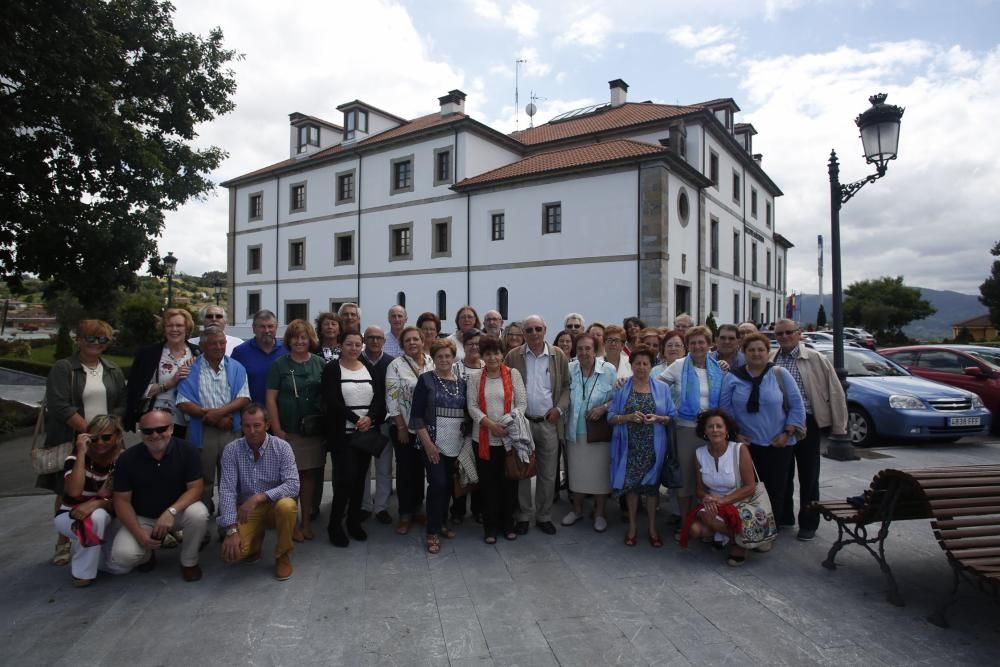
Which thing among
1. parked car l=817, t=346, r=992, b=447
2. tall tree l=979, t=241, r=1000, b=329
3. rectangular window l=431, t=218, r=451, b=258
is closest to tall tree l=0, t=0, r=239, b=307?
parked car l=817, t=346, r=992, b=447

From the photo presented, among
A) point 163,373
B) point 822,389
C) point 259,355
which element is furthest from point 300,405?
point 822,389

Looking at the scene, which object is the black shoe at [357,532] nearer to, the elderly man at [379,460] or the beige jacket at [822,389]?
the elderly man at [379,460]

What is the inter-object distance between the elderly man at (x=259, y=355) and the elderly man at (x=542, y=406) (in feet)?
7.05

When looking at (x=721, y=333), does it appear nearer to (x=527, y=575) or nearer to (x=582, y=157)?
(x=527, y=575)

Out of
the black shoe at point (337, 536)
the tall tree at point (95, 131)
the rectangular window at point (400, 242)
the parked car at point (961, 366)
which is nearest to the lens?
the black shoe at point (337, 536)

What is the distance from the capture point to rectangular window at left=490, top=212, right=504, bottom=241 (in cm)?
2658

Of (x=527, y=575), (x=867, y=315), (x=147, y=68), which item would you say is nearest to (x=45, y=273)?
(x=147, y=68)

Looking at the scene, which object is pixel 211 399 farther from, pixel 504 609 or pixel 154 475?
pixel 504 609

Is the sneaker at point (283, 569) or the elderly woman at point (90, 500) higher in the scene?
the elderly woman at point (90, 500)

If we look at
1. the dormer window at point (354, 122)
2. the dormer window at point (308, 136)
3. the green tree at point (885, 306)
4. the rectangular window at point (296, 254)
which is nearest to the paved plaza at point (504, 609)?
the rectangular window at point (296, 254)

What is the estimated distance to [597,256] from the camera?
2373 cm

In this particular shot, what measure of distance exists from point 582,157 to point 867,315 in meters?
53.0

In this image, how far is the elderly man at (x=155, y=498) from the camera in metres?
4.00

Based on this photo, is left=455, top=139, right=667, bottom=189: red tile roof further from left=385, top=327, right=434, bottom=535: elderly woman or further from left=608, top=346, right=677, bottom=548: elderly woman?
left=385, top=327, right=434, bottom=535: elderly woman
